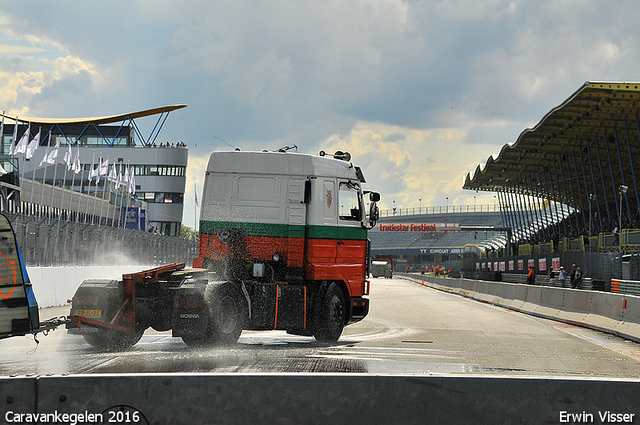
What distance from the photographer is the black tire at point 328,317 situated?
12.8 meters

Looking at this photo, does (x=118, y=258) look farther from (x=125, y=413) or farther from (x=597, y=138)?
(x=597, y=138)

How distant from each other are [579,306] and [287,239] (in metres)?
10.4

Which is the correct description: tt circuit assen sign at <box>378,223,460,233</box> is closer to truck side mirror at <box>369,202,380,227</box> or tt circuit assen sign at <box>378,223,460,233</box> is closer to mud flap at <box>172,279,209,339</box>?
truck side mirror at <box>369,202,380,227</box>

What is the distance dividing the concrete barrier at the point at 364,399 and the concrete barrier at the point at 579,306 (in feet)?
39.1

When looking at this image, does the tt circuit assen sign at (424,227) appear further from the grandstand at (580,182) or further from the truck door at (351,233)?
the truck door at (351,233)

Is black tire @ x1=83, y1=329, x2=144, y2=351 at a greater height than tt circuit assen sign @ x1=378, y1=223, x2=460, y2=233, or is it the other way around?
tt circuit assen sign @ x1=378, y1=223, x2=460, y2=233

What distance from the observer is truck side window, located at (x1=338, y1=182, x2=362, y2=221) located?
13.4 meters

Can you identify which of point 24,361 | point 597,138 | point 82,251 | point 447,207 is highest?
point 447,207

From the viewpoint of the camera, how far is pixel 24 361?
384 inches

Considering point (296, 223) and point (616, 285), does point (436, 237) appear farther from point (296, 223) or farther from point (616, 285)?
point (296, 223)

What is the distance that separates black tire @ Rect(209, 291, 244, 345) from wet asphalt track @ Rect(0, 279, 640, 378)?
191 mm

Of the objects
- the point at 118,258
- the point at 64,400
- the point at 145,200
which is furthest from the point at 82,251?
the point at 145,200

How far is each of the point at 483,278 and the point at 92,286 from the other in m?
46.5

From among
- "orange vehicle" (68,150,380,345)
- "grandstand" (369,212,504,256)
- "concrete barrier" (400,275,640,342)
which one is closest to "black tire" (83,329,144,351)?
"orange vehicle" (68,150,380,345)
